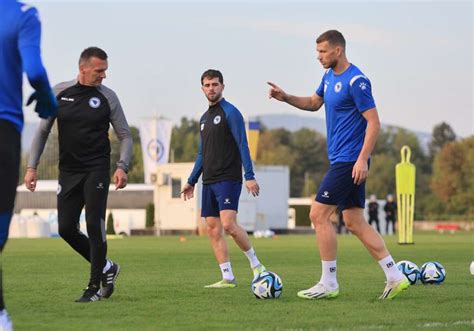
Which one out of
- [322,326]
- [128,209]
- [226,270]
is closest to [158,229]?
[128,209]

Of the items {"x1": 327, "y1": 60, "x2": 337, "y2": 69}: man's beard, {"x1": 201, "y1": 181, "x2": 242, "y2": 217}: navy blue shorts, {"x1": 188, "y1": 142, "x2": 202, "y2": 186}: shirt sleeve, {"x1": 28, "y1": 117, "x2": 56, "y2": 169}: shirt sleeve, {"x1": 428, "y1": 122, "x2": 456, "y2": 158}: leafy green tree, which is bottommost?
{"x1": 201, "y1": 181, "x2": 242, "y2": 217}: navy blue shorts

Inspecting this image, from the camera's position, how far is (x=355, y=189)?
36.4 feet

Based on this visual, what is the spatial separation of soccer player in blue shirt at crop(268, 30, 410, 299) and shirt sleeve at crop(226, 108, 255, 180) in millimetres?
1989

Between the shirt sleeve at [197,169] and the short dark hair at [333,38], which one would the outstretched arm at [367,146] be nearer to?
the short dark hair at [333,38]

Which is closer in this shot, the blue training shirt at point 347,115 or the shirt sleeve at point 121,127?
the blue training shirt at point 347,115

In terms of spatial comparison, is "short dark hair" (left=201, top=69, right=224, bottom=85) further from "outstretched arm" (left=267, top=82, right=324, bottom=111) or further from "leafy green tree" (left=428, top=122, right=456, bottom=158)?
"leafy green tree" (left=428, top=122, right=456, bottom=158)

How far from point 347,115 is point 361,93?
281 mm

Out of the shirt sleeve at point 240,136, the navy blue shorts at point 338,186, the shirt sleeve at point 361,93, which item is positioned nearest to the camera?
the shirt sleeve at point 361,93

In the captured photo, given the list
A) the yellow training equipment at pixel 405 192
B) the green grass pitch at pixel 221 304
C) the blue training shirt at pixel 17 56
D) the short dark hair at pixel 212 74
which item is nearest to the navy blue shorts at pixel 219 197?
the green grass pitch at pixel 221 304

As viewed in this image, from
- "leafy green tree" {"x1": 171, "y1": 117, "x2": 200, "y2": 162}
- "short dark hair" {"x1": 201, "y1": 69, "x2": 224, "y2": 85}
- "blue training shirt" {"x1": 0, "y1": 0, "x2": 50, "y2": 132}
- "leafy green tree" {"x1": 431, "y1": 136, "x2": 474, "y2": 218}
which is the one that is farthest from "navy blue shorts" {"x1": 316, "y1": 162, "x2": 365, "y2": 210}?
"leafy green tree" {"x1": 171, "y1": 117, "x2": 200, "y2": 162}

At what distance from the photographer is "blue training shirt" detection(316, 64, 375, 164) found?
10898 millimetres

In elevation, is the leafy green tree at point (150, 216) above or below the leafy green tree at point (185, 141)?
below

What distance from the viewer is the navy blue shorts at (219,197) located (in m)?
13.2

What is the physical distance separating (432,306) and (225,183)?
3.57 metres
